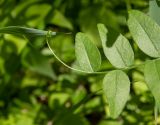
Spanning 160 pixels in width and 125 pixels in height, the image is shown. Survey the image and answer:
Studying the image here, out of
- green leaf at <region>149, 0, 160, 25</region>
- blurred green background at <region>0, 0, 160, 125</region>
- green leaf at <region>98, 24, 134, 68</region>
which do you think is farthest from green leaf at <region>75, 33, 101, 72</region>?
blurred green background at <region>0, 0, 160, 125</region>

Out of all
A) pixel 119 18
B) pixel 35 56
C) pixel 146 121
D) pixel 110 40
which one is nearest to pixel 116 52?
pixel 110 40

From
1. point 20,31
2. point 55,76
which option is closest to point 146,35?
point 20,31

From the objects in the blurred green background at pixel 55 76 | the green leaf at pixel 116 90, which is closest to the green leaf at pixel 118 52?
the green leaf at pixel 116 90

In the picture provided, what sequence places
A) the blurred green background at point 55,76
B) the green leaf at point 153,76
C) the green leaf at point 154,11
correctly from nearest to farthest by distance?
the green leaf at point 153,76
the green leaf at point 154,11
the blurred green background at point 55,76

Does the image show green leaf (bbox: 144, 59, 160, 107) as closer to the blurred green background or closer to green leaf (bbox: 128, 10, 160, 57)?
green leaf (bbox: 128, 10, 160, 57)

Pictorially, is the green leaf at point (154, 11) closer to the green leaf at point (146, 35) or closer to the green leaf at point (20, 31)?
the green leaf at point (146, 35)
